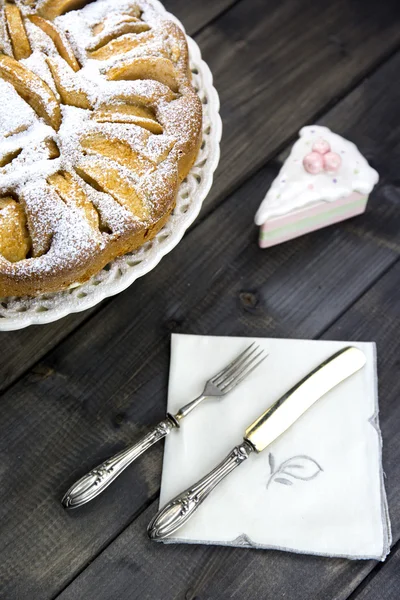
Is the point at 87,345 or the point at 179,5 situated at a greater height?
the point at 179,5

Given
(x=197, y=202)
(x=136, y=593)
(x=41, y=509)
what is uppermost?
(x=197, y=202)

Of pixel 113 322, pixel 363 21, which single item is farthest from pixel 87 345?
pixel 363 21

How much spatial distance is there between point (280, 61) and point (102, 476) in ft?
2.94

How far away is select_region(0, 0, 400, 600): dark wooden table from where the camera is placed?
1.13 meters

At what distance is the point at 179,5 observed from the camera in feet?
5.08

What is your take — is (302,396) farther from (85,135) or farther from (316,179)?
(85,135)

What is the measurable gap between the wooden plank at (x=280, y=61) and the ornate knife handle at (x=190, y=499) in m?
0.51

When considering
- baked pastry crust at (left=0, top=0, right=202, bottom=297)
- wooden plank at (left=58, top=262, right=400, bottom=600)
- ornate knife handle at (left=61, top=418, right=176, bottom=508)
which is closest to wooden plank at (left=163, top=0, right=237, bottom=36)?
baked pastry crust at (left=0, top=0, right=202, bottom=297)

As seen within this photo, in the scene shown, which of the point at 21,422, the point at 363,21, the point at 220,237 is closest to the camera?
the point at 21,422

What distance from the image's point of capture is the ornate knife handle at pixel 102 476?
3.75 feet

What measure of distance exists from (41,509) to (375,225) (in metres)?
0.77

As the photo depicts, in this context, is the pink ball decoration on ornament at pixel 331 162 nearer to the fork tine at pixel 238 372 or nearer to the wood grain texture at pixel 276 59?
the wood grain texture at pixel 276 59

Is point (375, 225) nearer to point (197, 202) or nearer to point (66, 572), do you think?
point (197, 202)

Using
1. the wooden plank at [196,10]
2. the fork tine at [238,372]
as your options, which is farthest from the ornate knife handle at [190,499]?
the wooden plank at [196,10]
